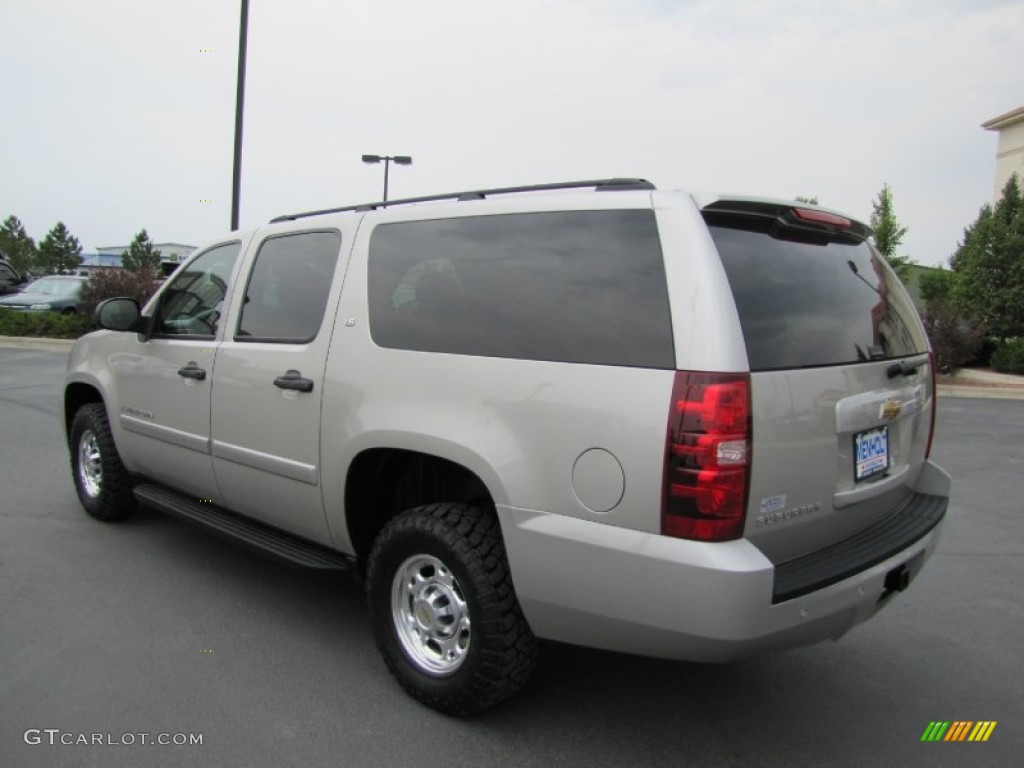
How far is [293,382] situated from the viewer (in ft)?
10.8

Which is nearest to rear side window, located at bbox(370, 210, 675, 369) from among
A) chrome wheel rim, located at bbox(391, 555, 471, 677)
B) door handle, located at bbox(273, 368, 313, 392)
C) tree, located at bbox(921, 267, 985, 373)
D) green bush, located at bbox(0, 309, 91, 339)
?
door handle, located at bbox(273, 368, 313, 392)

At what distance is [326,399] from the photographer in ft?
10.5

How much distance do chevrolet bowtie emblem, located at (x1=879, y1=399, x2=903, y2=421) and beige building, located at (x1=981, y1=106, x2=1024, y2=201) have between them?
40429 mm

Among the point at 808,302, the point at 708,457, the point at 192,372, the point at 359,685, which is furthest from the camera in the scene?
the point at 192,372

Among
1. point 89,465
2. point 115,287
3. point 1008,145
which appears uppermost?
point 1008,145

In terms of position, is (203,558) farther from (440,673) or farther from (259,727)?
(440,673)

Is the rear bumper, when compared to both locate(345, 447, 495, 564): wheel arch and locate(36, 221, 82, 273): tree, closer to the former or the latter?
locate(345, 447, 495, 564): wheel arch

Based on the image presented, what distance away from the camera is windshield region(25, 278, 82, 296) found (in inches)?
826

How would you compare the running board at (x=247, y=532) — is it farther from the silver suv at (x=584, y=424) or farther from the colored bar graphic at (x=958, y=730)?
the colored bar graphic at (x=958, y=730)

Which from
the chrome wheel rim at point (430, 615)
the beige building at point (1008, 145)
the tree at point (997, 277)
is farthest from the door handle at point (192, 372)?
the beige building at point (1008, 145)

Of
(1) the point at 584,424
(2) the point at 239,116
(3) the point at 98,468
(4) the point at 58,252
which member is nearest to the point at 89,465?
(3) the point at 98,468

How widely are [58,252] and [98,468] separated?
7417 centimetres

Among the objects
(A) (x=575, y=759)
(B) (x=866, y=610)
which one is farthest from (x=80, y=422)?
(B) (x=866, y=610)

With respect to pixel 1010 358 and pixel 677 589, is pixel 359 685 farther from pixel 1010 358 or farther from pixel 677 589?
pixel 1010 358
